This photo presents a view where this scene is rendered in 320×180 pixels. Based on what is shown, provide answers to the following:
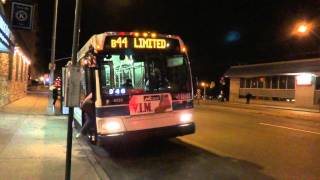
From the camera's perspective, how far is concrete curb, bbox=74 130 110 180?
8.34 metres

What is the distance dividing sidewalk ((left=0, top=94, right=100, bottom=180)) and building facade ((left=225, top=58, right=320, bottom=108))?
94.5ft

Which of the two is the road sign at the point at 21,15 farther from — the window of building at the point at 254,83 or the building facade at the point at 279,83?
the window of building at the point at 254,83

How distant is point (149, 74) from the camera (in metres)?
10.9

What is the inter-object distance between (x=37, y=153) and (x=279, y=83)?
124 feet

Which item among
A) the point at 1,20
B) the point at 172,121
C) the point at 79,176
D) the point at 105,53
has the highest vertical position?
the point at 1,20

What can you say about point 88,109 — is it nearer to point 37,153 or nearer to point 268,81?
point 37,153

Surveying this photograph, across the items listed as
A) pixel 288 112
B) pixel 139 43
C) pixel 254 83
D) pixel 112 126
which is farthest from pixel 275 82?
pixel 112 126

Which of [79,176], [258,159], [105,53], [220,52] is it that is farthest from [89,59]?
[220,52]

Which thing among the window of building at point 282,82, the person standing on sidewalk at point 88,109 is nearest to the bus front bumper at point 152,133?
the person standing on sidewalk at point 88,109

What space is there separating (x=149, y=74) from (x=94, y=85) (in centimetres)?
140

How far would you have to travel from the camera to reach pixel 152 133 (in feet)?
35.3

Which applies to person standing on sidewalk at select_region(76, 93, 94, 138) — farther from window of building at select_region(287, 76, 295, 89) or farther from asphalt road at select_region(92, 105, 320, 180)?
window of building at select_region(287, 76, 295, 89)

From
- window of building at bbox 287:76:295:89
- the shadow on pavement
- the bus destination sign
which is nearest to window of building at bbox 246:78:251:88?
window of building at bbox 287:76:295:89

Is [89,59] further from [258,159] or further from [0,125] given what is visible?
[0,125]
